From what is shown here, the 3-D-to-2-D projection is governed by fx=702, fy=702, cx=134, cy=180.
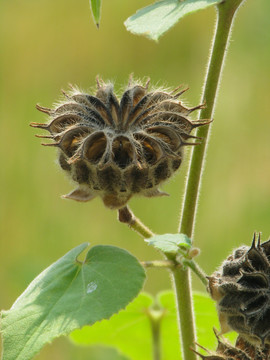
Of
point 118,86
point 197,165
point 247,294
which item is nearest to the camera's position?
point 247,294

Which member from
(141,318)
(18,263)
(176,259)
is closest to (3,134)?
(18,263)

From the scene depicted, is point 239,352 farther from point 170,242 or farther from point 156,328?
point 156,328

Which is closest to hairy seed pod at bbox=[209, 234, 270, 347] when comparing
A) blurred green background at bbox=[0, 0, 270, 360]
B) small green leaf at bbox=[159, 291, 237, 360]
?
small green leaf at bbox=[159, 291, 237, 360]

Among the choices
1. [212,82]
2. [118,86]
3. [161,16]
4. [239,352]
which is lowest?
[239,352]

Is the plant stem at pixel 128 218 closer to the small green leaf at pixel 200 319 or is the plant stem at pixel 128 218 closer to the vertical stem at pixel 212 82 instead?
the vertical stem at pixel 212 82

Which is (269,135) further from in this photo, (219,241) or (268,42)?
(219,241)

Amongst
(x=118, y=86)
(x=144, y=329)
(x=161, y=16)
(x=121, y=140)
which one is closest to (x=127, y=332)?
(x=144, y=329)

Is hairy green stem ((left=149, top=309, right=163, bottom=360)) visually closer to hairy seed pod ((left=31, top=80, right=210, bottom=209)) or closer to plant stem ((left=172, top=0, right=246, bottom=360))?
plant stem ((left=172, top=0, right=246, bottom=360))
